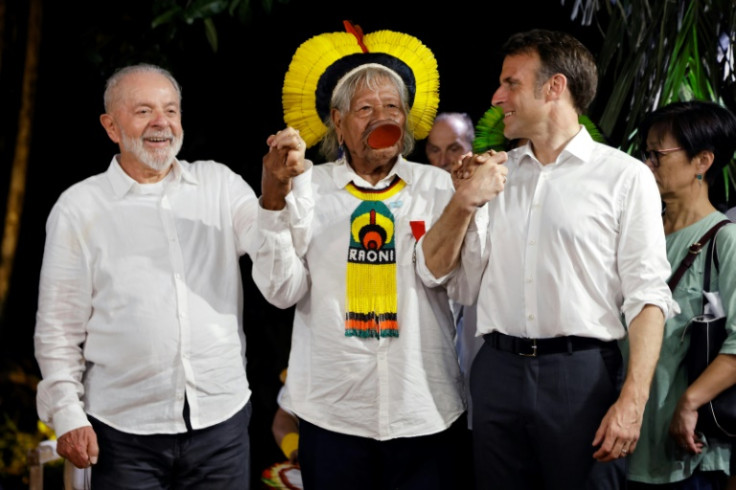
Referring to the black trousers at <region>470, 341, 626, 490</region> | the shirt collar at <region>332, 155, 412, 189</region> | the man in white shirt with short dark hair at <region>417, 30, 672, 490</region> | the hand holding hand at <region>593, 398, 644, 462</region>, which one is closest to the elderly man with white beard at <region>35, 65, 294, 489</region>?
the shirt collar at <region>332, 155, 412, 189</region>

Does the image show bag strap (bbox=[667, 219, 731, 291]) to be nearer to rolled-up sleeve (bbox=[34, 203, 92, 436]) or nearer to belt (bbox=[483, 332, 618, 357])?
belt (bbox=[483, 332, 618, 357])

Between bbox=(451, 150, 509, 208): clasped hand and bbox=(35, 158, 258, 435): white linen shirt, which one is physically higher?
bbox=(451, 150, 509, 208): clasped hand

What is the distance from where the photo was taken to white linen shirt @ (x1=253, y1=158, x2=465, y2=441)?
250 cm

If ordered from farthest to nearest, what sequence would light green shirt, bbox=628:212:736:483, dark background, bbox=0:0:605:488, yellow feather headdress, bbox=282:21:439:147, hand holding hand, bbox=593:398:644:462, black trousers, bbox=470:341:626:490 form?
1. dark background, bbox=0:0:605:488
2. yellow feather headdress, bbox=282:21:439:147
3. light green shirt, bbox=628:212:736:483
4. black trousers, bbox=470:341:626:490
5. hand holding hand, bbox=593:398:644:462

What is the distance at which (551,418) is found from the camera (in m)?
2.32

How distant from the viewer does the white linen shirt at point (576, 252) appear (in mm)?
2318

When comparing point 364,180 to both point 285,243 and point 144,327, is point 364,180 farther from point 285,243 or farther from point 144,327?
point 144,327

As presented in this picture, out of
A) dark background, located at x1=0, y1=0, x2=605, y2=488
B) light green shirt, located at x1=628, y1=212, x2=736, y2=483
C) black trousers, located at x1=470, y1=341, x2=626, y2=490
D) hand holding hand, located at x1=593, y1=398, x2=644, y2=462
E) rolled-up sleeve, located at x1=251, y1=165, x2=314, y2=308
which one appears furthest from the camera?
dark background, located at x1=0, y1=0, x2=605, y2=488

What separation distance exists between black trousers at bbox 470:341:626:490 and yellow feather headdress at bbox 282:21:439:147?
837 millimetres

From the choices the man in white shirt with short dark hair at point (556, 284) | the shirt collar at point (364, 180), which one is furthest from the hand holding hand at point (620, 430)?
the shirt collar at point (364, 180)

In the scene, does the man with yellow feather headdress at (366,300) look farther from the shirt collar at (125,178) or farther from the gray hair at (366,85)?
the shirt collar at (125,178)

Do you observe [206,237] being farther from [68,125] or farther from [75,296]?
[68,125]

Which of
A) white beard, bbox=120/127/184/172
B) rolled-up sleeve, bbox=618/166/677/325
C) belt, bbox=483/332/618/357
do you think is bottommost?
belt, bbox=483/332/618/357

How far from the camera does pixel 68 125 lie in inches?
192
